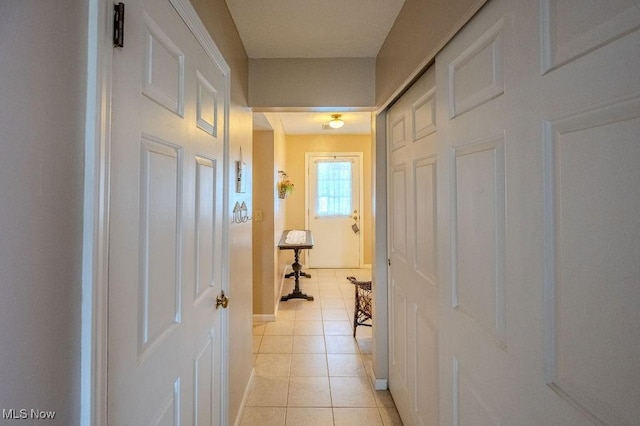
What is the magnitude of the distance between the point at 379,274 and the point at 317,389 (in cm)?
93

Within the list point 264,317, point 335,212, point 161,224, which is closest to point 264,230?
point 264,317

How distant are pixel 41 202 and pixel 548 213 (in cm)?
96

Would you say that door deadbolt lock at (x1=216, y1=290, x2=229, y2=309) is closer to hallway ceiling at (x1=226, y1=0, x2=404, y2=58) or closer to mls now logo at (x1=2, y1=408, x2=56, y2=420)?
mls now logo at (x1=2, y1=408, x2=56, y2=420)

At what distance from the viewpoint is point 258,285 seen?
3502 millimetres

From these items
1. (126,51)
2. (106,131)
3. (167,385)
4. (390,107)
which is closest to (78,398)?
(167,385)

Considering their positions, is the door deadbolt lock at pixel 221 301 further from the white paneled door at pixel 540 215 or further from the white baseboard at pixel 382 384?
the white baseboard at pixel 382 384

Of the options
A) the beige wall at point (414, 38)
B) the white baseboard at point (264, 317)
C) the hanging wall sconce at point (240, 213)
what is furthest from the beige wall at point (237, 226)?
the white baseboard at point (264, 317)

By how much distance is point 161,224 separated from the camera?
88cm

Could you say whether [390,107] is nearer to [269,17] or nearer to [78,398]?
[269,17]

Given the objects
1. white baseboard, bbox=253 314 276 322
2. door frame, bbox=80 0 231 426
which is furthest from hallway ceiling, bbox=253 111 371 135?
door frame, bbox=80 0 231 426

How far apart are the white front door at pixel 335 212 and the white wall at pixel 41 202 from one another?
517cm

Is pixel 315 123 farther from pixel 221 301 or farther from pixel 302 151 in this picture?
pixel 221 301

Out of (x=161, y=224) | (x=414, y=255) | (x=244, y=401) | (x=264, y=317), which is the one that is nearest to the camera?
(x=161, y=224)

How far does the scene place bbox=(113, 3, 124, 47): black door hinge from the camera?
0.65m
